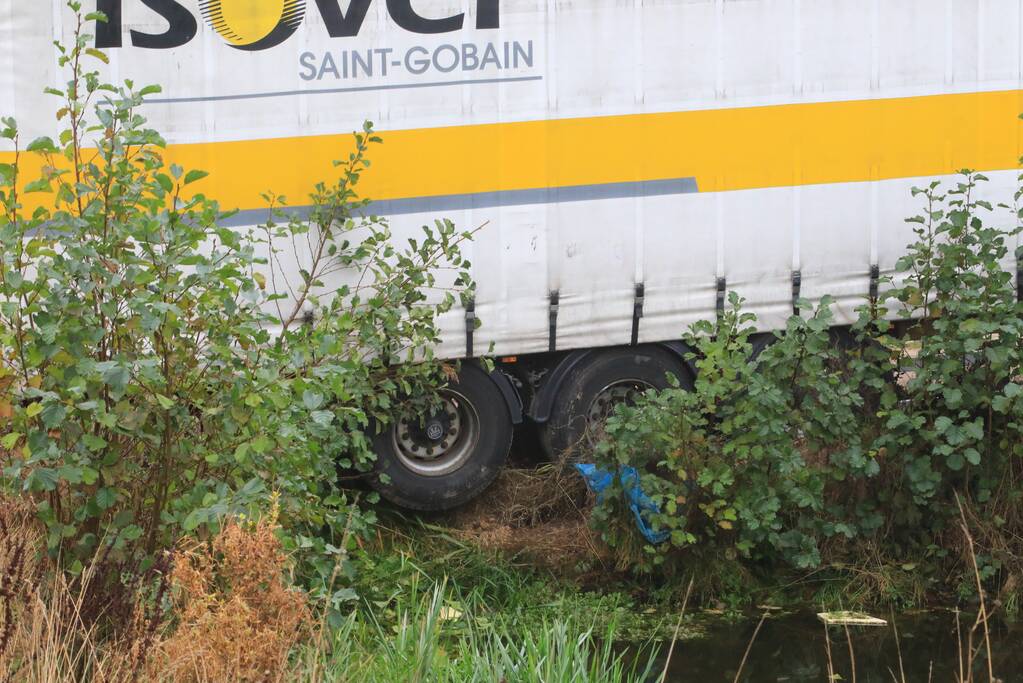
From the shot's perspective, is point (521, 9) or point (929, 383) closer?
point (929, 383)

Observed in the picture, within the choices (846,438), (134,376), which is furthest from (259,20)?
(846,438)

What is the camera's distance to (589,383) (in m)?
8.53

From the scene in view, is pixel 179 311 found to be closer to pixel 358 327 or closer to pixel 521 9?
pixel 358 327

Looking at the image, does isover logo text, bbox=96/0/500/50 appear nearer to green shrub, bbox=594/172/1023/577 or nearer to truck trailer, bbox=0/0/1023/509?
truck trailer, bbox=0/0/1023/509

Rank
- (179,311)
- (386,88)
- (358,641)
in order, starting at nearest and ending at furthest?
(179,311), (358,641), (386,88)

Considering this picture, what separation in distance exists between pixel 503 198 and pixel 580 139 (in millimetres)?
577

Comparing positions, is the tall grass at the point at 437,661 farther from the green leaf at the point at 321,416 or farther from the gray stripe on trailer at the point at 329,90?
the gray stripe on trailer at the point at 329,90

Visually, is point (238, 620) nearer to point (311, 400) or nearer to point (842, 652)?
point (311, 400)

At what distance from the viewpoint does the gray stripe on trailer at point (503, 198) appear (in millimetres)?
7797

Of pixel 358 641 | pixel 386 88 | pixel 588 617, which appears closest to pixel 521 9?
pixel 386 88

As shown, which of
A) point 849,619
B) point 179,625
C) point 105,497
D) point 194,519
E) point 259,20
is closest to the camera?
point 179,625

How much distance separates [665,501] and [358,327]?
5.91ft

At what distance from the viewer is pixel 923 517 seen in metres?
7.23

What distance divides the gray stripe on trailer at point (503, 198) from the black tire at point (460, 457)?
1.00m
